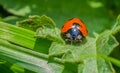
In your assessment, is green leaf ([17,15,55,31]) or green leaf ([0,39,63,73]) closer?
green leaf ([0,39,63,73])

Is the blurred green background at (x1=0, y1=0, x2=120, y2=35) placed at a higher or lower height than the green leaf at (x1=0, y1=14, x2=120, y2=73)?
higher

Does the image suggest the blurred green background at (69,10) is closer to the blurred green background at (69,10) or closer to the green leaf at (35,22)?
the blurred green background at (69,10)

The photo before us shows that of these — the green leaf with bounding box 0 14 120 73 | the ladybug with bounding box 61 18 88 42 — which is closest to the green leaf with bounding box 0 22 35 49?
the green leaf with bounding box 0 14 120 73

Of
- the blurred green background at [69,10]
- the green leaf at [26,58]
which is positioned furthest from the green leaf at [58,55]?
the blurred green background at [69,10]

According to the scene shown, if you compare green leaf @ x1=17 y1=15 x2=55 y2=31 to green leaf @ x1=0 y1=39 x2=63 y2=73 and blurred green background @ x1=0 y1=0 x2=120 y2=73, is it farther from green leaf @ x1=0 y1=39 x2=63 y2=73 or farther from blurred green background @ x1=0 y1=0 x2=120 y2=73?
blurred green background @ x1=0 y1=0 x2=120 y2=73

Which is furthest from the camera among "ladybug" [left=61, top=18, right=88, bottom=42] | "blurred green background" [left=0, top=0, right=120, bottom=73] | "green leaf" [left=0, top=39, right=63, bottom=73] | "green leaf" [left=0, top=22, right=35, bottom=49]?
"blurred green background" [left=0, top=0, right=120, bottom=73]

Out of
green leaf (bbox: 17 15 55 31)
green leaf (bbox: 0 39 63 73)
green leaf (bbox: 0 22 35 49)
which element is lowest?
green leaf (bbox: 0 39 63 73)

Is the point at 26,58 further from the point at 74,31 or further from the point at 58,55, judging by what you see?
the point at 74,31

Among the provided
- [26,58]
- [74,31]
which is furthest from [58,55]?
[74,31]

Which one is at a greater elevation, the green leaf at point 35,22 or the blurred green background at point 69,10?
the blurred green background at point 69,10
